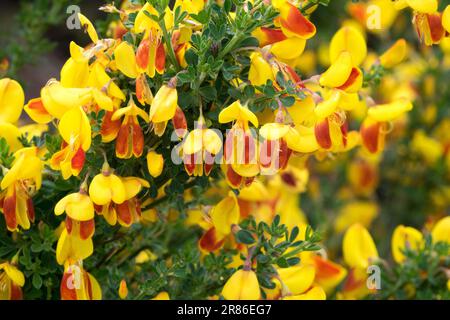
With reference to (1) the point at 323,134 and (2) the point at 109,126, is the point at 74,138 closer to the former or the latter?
(2) the point at 109,126

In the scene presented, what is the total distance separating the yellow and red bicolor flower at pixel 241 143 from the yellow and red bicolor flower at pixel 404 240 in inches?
22.2

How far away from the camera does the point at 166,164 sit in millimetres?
1106

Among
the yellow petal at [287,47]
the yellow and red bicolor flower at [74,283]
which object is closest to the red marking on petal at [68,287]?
the yellow and red bicolor flower at [74,283]

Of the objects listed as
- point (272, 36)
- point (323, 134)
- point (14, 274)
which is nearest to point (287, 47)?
point (272, 36)

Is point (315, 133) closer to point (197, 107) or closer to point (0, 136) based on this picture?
point (197, 107)

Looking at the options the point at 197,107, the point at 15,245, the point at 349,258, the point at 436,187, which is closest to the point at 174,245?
the point at 349,258

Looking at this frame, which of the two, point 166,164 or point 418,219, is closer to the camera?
point 166,164

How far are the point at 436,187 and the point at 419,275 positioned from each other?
869 mm

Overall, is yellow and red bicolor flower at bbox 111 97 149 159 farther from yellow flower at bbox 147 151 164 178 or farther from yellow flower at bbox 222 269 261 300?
yellow flower at bbox 222 269 261 300

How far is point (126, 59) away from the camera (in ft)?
3.36

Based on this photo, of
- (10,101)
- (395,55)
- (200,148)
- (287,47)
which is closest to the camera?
(200,148)

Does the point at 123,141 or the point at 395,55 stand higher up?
the point at 395,55

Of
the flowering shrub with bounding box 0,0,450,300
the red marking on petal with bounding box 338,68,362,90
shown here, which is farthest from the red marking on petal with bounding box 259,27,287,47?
the red marking on petal with bounding box 338,68,362,90

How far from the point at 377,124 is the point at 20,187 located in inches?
22.6
